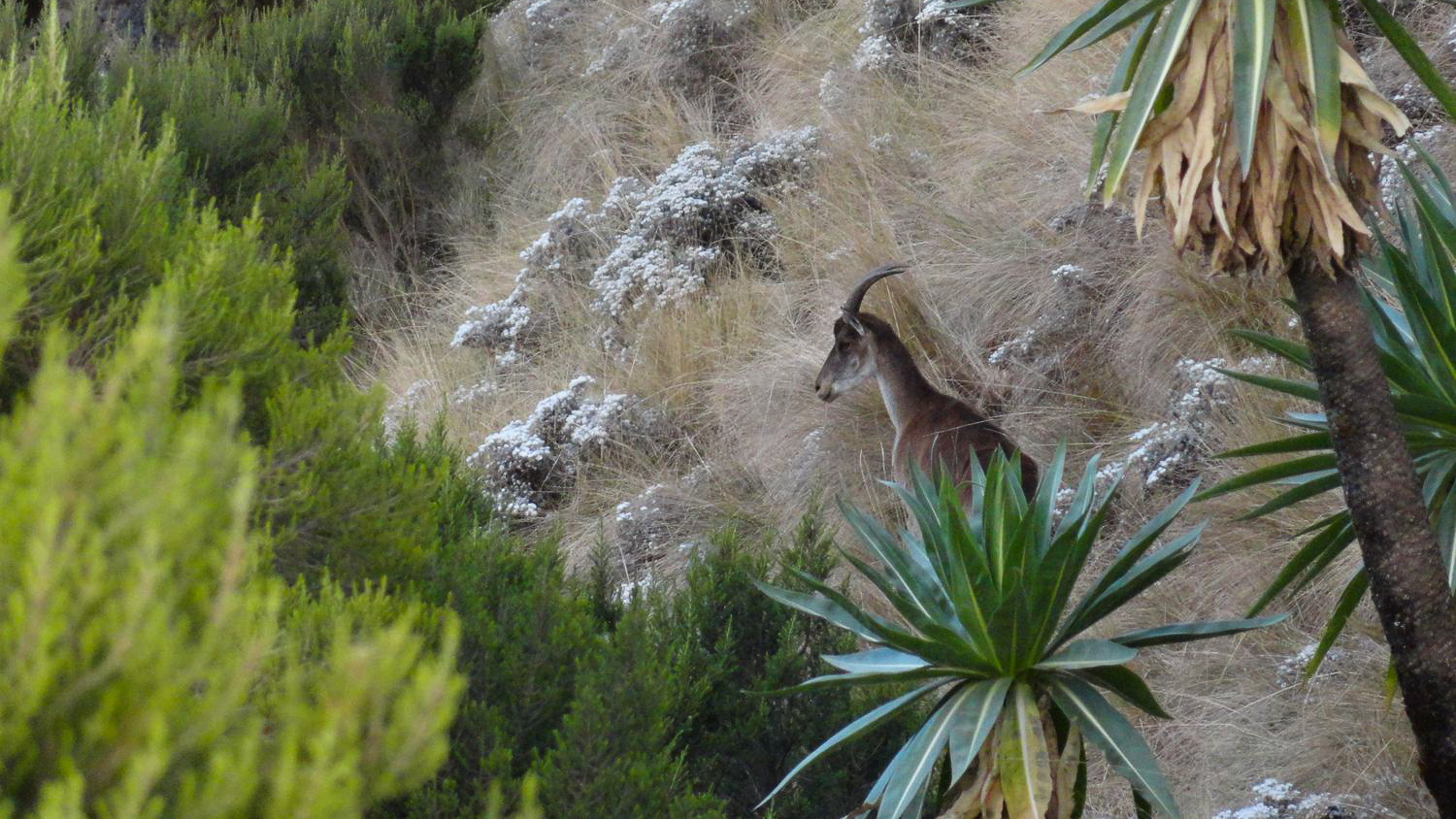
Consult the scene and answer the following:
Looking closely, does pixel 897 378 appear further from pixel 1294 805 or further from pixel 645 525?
pixel 1294 805

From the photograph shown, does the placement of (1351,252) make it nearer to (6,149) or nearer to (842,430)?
(6,149)

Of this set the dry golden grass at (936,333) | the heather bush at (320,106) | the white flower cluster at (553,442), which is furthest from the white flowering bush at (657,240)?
the heather bush at (320,106)

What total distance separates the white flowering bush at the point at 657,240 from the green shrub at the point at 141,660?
7228mm

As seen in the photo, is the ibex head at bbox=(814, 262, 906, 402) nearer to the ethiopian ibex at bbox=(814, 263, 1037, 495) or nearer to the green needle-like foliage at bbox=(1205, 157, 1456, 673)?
the ethiopian ibex at bbox=(814, 263, 1037, 495)

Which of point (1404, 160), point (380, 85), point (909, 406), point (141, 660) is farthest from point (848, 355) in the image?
point (380, 85)

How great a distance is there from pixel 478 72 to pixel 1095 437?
7.43m

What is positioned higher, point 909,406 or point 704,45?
point 704,45

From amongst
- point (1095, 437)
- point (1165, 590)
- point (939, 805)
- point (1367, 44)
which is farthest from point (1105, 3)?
point (1367, 44)

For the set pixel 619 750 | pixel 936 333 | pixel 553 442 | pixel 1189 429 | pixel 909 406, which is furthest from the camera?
pixel 553 442

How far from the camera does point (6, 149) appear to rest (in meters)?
2.89

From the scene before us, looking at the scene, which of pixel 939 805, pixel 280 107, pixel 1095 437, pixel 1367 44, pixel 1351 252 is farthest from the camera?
pixel 280 107

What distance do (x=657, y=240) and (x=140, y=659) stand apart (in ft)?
26.9

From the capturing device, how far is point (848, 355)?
697 centimetres

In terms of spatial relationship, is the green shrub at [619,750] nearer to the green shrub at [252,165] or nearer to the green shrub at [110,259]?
the green shrub at [110,259]
